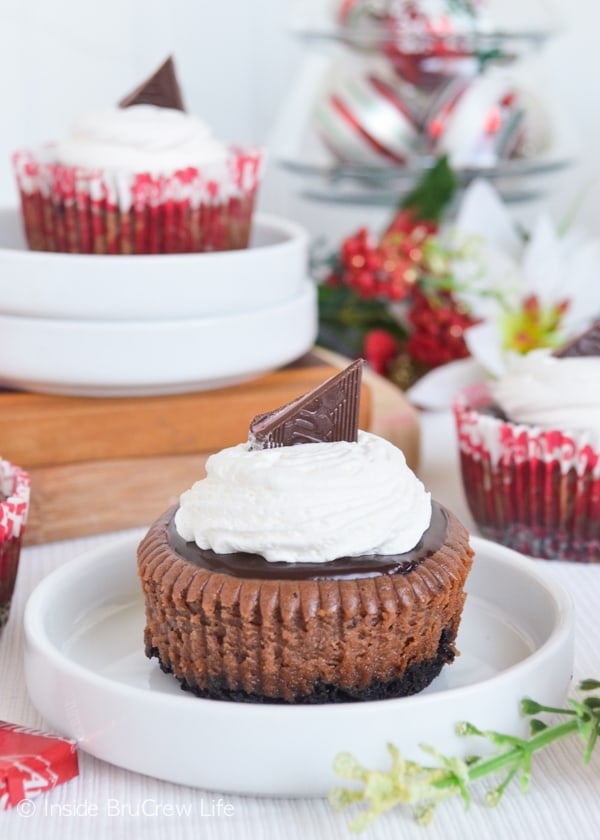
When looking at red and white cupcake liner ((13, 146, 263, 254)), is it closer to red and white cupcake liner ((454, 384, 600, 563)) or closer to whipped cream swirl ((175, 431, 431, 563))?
red and white cupcake liner ((454, 384, 600, 563))

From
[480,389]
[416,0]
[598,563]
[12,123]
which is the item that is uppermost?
[416,0]

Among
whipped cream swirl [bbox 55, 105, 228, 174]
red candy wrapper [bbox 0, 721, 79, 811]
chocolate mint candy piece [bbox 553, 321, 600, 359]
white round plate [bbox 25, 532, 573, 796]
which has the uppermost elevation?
whipped cream swirl [bbox 55, 105, 228, 174]

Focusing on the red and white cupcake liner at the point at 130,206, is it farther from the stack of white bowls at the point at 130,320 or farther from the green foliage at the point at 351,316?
the green foliage at the point at 351,316

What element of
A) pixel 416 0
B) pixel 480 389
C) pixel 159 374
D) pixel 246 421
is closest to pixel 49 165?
pixel 159 374

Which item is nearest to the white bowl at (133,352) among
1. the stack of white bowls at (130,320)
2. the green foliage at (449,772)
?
the stack of white bowls at (130,320)

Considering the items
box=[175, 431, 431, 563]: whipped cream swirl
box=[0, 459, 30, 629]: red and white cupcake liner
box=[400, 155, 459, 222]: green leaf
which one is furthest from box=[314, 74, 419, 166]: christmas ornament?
box=[175, 431, 431, 563]: whipped cream swirl

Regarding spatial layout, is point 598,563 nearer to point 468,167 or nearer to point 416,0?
point 468,167
